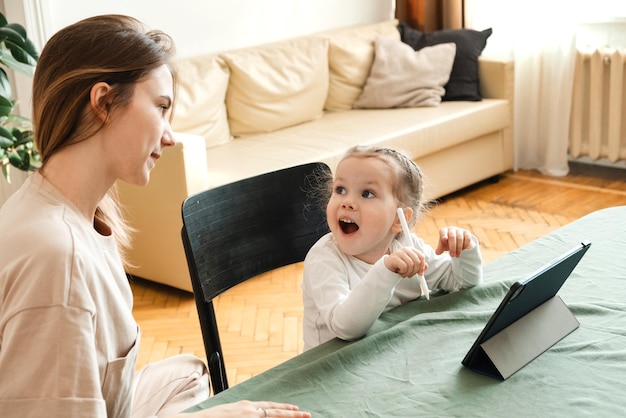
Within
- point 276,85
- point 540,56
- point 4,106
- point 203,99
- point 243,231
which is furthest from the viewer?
point 540,56

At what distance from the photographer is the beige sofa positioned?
346 cm

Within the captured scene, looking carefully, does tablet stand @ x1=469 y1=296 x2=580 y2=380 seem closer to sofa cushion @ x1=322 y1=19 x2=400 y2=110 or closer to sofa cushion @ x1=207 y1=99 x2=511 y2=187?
sofa cushion @ x1=207 y1=99 x2=511 y2=187

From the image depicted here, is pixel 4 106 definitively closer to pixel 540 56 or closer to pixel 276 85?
pixel 276 85

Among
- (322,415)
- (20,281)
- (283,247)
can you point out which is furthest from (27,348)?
(283,247)

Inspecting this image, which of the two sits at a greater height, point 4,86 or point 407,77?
point 4,86

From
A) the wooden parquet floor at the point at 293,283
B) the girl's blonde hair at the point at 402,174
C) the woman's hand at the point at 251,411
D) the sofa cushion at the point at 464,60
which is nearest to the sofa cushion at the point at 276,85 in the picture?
the sofa cushion at the point at 464,60

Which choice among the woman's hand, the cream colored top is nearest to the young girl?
the woman's hand

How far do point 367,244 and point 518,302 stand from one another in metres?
0.40

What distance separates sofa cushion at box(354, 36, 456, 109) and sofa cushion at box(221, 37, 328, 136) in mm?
288

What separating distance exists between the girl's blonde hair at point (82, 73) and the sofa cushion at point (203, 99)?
260 centimetres

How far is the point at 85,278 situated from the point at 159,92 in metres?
0.28

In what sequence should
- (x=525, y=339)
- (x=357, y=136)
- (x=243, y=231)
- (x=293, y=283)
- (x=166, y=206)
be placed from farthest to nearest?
1. (x=357, y=136)
2. (x=293, y=283)
3. (x=166, y=206)
4. (x=243, y=231)
5. (x=525, y=339)

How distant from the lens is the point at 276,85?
14.2ft

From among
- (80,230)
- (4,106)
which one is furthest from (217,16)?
(80,230)
